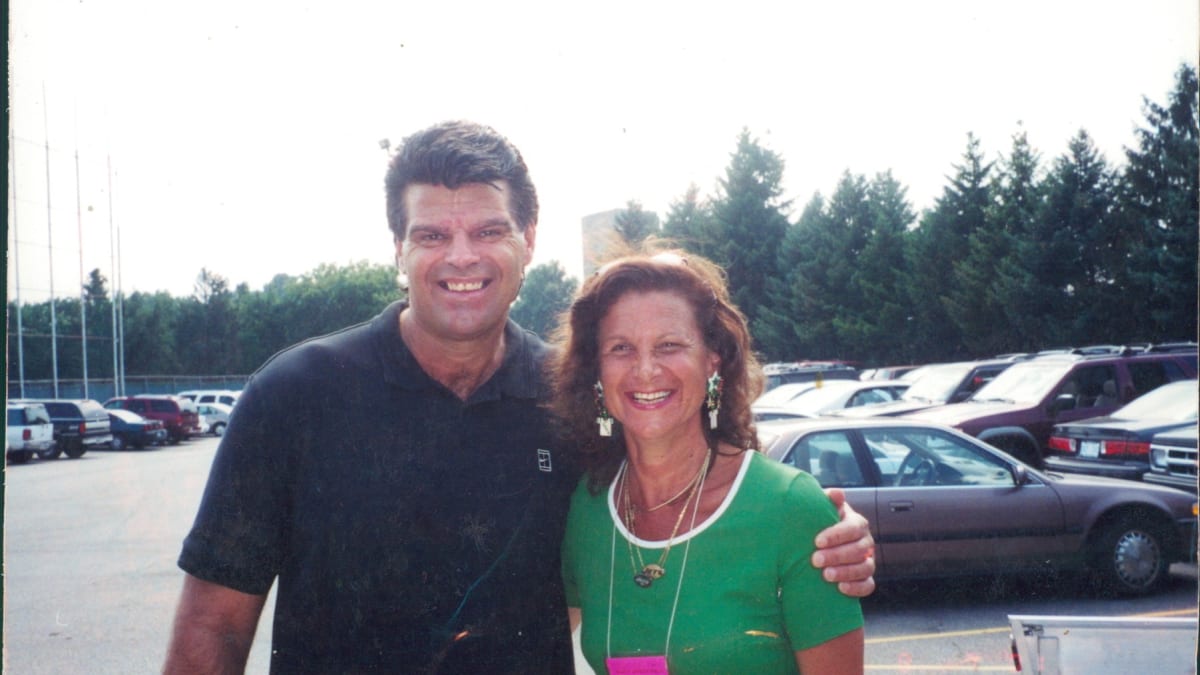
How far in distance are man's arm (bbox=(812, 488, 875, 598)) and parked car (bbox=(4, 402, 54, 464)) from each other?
796 inches

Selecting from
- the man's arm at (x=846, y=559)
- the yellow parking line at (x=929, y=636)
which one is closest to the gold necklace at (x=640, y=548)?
the man's arm at (x=846, y=559)

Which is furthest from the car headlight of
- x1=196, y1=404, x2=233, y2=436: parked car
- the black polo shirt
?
x1=196, y1=404, x2=233, y2=436: parked car

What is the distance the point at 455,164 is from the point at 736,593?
1324 mm

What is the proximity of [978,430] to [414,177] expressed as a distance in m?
9.32

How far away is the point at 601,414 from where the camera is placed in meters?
2.62

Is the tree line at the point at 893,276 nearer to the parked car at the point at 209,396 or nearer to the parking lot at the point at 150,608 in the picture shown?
the parked car at the point at 209,396

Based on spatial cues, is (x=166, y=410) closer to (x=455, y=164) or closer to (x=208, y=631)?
(x=208, y=631)

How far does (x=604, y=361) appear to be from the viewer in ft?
8.41

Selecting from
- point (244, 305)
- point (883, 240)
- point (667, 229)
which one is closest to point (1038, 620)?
point (244, 305)

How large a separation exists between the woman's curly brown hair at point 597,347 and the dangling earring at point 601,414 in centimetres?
1

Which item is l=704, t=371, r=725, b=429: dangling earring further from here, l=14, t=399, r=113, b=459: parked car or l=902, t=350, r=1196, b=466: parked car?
l=14, t=399, r=113, b=459: parked car

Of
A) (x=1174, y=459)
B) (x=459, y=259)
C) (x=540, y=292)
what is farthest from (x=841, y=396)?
(x=540, y=292)

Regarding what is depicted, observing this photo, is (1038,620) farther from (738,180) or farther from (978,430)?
(738,180)

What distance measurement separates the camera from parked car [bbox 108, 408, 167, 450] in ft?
87.9
